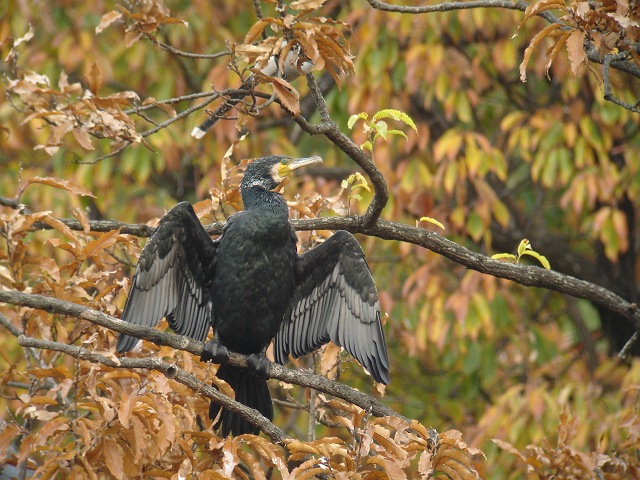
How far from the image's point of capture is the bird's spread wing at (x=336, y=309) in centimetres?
360

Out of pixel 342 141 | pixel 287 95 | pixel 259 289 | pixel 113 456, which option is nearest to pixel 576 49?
pixel 342 141

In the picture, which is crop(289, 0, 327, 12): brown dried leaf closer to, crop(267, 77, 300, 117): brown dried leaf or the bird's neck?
crop(267, 77, 300, 117): brown dried leaf

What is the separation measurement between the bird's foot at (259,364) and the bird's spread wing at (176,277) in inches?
11.0

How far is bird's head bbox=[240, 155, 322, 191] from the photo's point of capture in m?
3.83

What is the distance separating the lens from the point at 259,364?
3.59 metres

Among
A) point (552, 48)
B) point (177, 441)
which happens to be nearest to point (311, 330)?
point (177, 441)

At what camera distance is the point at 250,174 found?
12.6ft

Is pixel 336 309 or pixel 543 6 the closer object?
pixel 543 6

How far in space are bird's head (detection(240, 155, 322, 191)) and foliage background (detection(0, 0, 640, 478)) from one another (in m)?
1.35

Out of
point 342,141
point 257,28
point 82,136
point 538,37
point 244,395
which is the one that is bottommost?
point 244,395

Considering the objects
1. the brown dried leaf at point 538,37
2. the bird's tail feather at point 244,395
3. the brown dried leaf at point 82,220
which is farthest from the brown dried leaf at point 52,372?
the brown dried leaf at point 538,37

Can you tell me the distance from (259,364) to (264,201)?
0.61 meters

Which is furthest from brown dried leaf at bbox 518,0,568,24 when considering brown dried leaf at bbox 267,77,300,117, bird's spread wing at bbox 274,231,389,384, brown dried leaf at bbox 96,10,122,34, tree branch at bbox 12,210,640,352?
brown dried leaf at bbox 96,10,122,34

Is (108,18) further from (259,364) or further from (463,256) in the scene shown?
(463,256)
